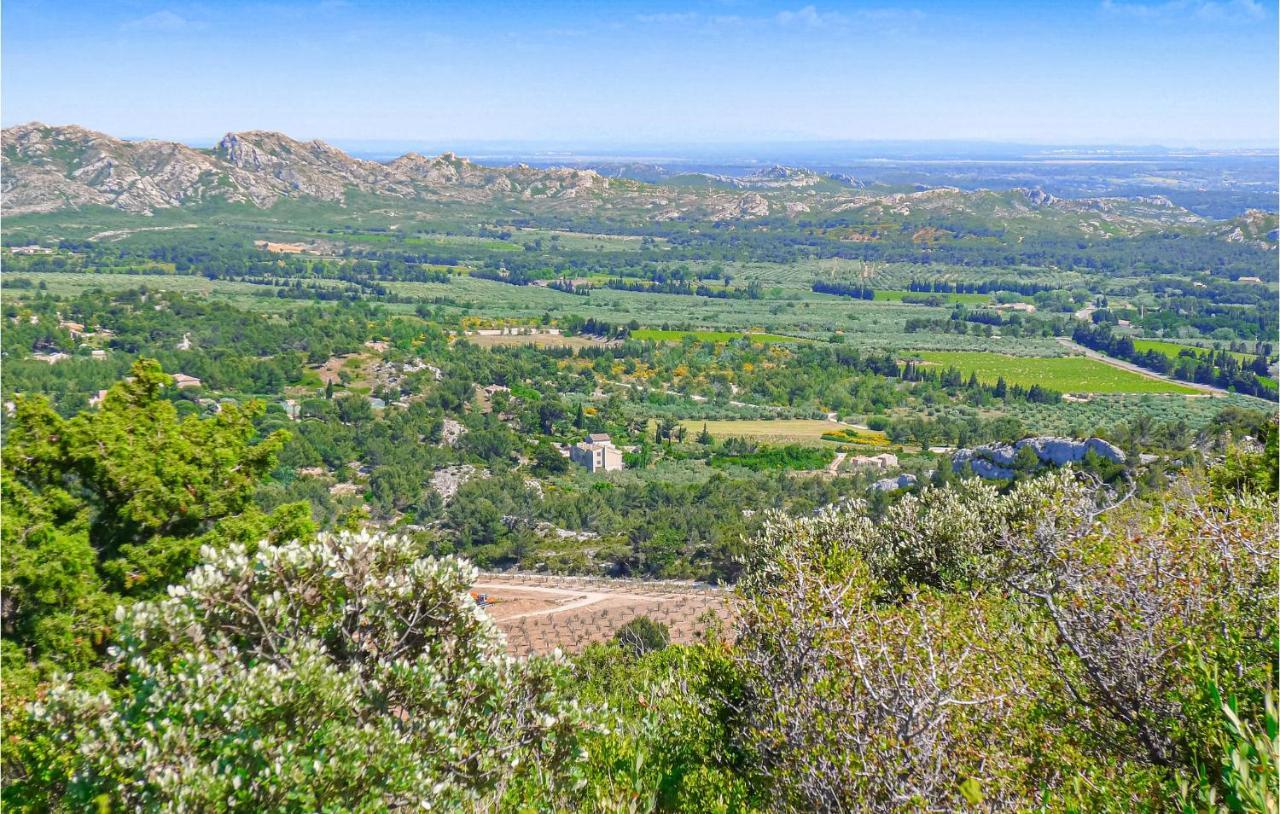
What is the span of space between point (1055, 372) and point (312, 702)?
98396 millimetres

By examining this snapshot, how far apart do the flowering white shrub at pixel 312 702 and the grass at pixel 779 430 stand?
2400 inches

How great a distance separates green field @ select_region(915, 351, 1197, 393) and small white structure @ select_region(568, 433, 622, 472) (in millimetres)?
43891

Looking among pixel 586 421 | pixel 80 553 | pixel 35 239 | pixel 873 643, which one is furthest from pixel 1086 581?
pixel 35 239

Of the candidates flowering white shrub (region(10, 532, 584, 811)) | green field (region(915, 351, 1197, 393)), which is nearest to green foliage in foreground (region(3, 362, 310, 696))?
flowering white shrub (region(10, 532, 584, 811))

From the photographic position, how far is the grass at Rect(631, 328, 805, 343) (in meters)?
108

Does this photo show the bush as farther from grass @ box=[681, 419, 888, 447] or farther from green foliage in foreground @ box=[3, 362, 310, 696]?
grass @ box=[681, 419, 888, 447]

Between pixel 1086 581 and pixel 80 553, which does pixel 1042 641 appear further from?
pixel 80 553

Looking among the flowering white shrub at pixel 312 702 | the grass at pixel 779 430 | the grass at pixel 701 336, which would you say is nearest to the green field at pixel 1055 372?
the grass at pixel 701 336

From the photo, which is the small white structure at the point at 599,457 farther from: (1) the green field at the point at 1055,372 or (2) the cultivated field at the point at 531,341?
(1) the green field at the point at 1055,372

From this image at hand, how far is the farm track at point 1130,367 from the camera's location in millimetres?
86688

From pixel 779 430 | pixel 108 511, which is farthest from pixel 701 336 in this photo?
pixel 108 511

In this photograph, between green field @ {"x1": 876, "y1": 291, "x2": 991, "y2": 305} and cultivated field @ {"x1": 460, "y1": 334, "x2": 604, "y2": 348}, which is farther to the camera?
green field @ {"x1": 876, "y1": 291, "x2": 991, "y2": 305}

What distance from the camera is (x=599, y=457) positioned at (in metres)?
63.4

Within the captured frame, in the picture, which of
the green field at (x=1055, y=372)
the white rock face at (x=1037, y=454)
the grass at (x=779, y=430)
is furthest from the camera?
the green field at (x=1055, y=372)
